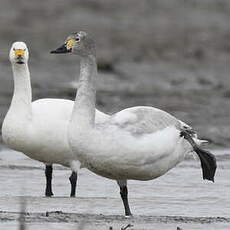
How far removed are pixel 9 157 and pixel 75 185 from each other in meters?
3.41

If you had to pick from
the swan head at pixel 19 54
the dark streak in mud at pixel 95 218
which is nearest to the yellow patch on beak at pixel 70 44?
the dark streak in mud at pixel 95 218

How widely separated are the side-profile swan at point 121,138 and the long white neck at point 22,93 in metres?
1.97

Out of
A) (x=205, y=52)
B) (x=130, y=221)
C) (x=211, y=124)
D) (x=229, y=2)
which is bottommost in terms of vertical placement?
(x=130, y=221)

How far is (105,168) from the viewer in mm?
9781

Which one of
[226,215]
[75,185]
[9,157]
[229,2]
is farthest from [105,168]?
[229,2]

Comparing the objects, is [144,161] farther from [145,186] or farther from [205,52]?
[205,52]

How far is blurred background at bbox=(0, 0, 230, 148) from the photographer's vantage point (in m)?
22.8

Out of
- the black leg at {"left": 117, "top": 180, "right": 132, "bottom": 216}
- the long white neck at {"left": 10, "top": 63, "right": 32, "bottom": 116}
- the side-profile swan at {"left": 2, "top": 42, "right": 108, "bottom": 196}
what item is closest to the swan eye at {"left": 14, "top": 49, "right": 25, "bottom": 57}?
the long white neck at {"left": 10, "top": 63, "right": 32, "bottom": 116}

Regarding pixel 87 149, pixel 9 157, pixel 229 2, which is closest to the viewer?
pixel 87 149

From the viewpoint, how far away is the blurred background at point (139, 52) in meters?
22.8

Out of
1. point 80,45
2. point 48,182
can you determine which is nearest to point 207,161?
point 80,45

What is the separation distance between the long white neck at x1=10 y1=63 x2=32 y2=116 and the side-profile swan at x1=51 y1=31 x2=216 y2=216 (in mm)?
1974

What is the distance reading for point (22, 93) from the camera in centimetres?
1279

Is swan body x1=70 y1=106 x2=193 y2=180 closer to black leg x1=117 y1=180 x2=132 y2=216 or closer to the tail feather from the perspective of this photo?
black leg x1=117 y1=180 x2=132 y2=216
